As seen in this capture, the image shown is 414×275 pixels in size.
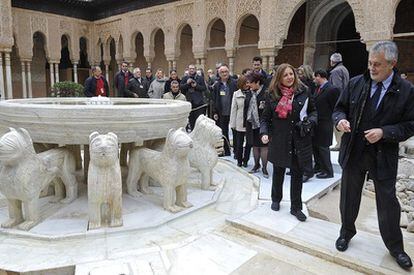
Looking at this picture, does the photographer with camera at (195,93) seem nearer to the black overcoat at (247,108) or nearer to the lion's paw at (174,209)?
the black overcoat at (247,108)

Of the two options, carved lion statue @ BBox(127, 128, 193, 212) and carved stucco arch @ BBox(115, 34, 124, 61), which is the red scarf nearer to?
carved lion statue @ BBox(127, 128, 193, 212)

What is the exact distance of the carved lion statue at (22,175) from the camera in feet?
9.66

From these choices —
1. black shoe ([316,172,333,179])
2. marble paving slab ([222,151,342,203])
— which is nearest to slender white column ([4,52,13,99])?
marble paving slab ([222,151,342,203])

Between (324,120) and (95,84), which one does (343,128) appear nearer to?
(324,120)

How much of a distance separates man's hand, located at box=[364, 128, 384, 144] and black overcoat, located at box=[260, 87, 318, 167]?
35.8 inches

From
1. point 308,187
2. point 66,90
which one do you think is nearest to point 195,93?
point 308,187

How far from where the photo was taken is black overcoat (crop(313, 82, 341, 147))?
4.84m

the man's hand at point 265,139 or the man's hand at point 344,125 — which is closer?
the man's hand at point 344,125

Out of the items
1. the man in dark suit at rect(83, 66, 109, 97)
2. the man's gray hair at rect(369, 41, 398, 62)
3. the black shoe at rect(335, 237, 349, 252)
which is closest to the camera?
the man's gray hair at rect(369, 41, 398, 62)

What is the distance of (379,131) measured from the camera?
238cm

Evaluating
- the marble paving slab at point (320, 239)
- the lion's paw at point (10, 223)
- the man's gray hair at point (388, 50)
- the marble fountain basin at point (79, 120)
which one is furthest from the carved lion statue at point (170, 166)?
the man's gray hair at point (388, 50)

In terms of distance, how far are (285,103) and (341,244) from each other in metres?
1.39

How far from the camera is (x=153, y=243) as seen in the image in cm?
294

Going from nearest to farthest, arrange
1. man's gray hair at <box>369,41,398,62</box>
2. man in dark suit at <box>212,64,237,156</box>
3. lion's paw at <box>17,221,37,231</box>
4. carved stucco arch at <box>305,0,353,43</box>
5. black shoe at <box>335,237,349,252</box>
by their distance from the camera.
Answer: man's gray hair at <box>369,41,398,62</box>
black shoe at <box>335,237,349,252</box>
lion's paw at <box>17,221,37,231</box>
man in dark suit at <box>212,64,237,156</box>
carved stucco arch at <box>305,0,353,43</box>
